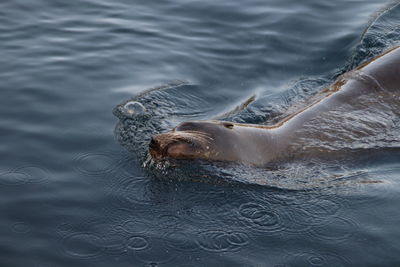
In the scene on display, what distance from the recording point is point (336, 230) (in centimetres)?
583

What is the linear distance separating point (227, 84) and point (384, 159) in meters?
2.77

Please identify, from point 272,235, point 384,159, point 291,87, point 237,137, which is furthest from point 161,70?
point 272,235

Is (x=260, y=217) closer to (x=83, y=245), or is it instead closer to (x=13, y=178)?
(x=83, y=245)

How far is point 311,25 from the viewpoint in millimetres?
11133

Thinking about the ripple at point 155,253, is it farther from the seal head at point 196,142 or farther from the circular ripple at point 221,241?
the seal head at point 196,142

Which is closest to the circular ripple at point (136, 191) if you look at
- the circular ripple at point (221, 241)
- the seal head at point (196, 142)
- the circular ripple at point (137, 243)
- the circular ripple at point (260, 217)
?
the seal head at point (196, 142)

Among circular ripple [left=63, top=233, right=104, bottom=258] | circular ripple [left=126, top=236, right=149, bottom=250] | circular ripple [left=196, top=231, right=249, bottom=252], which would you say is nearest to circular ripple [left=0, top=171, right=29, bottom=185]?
circular ripple [left=63, top=233, right=104, bottom=258]

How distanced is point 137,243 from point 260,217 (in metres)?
1.14

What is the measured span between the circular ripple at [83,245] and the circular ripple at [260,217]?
130 centimetres

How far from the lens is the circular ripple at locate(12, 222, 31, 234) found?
5776 mm

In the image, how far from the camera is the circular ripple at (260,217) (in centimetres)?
586

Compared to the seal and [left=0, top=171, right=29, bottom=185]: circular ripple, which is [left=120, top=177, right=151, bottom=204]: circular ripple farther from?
[left=0, top=171, right=29, bottom=185]: circular ripple

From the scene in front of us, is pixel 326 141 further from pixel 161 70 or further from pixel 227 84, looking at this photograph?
pixel 161 70

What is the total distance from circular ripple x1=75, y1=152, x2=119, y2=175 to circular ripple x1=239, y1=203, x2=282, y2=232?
149 centimetres
